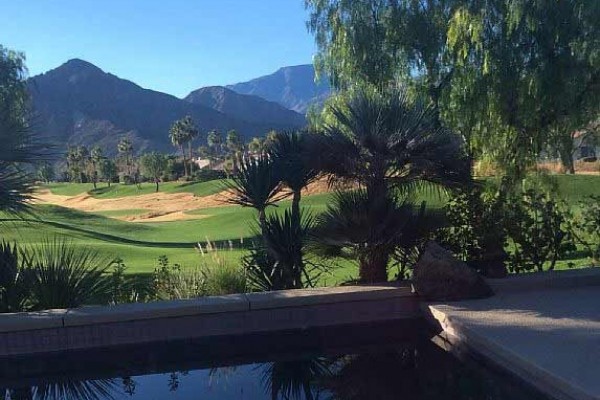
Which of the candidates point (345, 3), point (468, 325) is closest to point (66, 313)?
point (468, 325)

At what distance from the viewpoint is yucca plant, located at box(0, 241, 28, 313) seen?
7.21 m

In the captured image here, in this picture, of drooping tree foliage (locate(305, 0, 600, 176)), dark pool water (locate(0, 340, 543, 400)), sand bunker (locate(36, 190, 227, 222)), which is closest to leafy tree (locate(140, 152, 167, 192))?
sand bunker (locate(36, 190, 227, 222))

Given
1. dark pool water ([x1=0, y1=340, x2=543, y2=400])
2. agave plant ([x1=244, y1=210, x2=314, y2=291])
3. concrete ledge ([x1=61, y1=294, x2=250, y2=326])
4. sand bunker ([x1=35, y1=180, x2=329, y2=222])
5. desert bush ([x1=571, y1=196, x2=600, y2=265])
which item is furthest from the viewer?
sand bunker ([x1=35, y1=180, x2=329, y2=222])

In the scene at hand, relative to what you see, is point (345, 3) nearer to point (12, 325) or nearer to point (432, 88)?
point (432, 88)

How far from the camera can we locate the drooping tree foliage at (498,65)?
9805mm

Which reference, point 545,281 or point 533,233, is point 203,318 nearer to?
point 545,281

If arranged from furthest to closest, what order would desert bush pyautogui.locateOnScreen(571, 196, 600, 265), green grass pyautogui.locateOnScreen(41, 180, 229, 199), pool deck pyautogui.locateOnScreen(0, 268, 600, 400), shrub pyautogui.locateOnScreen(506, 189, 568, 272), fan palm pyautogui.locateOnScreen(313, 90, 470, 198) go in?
green grass pyautogui.locateOnScreen(41, 180, 229, 199), desert bush pyautogui.locateOnScreen(571, 196, 600, 265), shrub pyautogui.locateOnScreen(506, 189, 568, 272), fan palm pyautogui.locateOnScreen(313, 90, 470, 198), pool deck pyautogui.locateOnScreen(0, 268, 600, 400)

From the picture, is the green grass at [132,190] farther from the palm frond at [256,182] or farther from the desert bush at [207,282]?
the palm frond at [256,182]

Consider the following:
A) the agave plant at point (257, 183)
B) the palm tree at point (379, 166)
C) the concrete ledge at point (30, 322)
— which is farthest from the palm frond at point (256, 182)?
the concrete ledge at point (30, 322)

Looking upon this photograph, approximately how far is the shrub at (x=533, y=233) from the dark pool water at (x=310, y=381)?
9.67 feet

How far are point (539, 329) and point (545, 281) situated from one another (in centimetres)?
190

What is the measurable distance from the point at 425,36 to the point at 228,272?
6.40 meters

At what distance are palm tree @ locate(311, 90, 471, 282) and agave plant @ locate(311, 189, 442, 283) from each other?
0.04ft

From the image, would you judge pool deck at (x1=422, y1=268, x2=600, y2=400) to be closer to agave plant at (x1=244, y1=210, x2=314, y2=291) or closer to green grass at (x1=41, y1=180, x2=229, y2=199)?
agave plant at (x1=244, y1=210, x2=314, y2=291)
